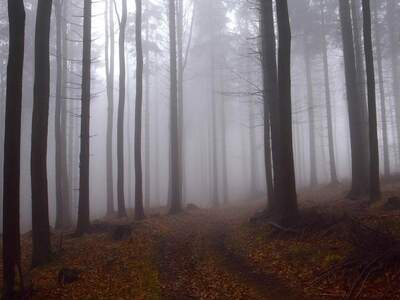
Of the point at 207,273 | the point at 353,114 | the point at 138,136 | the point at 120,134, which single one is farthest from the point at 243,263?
the point at 120,134

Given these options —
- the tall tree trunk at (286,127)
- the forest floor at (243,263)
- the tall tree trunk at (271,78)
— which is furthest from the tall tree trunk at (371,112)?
the tall tree trunk at (271,78)

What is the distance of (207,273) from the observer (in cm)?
941

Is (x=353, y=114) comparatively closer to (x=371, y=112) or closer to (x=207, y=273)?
(x=371, y=112)

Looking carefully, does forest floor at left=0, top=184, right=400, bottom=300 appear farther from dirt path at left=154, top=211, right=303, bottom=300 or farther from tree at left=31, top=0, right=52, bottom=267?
tree at left=31, top=0, right=52, bottom=267

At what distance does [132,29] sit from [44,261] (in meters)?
19.4

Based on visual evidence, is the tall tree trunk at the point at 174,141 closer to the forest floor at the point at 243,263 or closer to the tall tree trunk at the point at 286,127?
the forest floor at the point at 243,263

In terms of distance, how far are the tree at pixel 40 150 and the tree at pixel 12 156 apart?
232 cm

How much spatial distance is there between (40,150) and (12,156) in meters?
2.52

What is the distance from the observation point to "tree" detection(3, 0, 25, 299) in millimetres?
8172

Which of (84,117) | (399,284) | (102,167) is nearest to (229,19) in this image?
(84,117)

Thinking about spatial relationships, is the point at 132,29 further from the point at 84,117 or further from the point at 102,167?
the point at 102,167

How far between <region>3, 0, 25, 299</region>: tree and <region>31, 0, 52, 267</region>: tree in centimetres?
232

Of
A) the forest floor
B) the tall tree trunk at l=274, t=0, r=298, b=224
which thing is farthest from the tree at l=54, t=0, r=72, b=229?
the tall tree trunk at l=274, t=0, r=298, b=224

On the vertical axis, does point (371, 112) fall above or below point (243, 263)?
above
